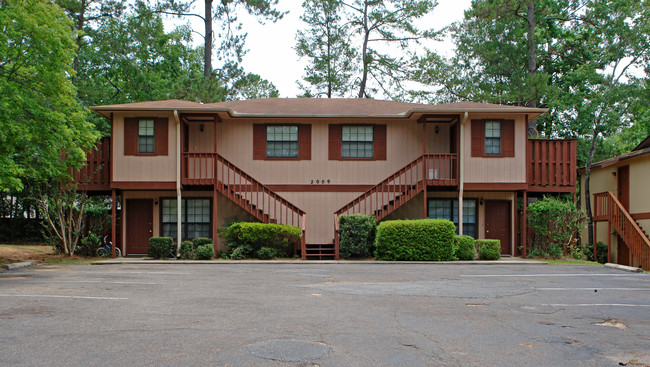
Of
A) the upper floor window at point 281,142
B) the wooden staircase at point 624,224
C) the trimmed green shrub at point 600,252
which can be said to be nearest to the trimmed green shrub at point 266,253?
the upper floor window at point 281,142

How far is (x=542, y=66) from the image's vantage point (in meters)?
31.7

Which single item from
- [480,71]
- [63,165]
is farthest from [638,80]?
[63,165]

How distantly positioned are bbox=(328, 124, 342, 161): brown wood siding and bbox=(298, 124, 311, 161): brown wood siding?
31.9 inches

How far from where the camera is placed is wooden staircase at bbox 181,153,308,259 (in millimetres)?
20391

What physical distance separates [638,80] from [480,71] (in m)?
8.05

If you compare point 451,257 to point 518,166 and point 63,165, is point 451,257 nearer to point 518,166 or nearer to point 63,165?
point 518,166

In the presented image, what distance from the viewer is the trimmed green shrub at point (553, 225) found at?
2061 cm

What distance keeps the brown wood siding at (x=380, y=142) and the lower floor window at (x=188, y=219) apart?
6816 millimetres

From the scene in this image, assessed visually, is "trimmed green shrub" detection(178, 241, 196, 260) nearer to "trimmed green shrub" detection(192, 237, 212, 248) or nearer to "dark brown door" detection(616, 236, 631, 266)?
"trimmed green shrub" detection(192, 237, 212, 248)

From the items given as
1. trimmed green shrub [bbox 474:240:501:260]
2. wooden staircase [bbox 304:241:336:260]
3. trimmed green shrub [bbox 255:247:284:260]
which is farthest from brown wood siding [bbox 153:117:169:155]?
trimmed green shrub [bbox 474:240:501:260]

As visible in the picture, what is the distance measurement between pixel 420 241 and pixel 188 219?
894 centimetres

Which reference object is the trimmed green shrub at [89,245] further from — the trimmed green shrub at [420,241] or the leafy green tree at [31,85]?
the trimmed green shrub at [420,241]

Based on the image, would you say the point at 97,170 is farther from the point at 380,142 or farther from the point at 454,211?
the point at 454,211

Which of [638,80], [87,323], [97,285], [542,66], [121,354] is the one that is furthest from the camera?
[542,66]
